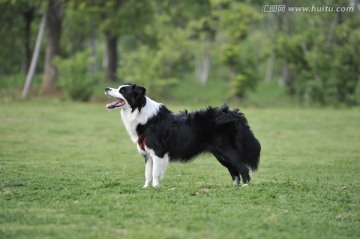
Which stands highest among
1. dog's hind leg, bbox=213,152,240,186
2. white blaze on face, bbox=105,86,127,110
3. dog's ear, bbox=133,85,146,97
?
dog's ear, bbox=133,85,146,97

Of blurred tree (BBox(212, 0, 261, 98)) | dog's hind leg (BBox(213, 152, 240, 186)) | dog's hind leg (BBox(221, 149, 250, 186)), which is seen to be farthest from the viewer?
blurred tree (BBox(212, 0, 261, 98))

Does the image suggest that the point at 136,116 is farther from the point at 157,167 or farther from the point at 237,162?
the point at 237,162

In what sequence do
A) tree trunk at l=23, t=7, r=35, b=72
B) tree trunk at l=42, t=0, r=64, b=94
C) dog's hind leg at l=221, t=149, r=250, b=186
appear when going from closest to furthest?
1. dog's hind leg at l=221, t=149, r=250, b=186
2. tree trunk at l=42, t=0, r=64, b=94
3. tree trunk at l=23, t=7, r=35, b=72

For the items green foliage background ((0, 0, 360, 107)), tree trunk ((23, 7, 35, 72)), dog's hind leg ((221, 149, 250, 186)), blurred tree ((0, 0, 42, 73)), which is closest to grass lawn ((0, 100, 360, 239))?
dog's hind leg ((221, 149, 250, 186))

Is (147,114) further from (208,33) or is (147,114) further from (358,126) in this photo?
(208,33)

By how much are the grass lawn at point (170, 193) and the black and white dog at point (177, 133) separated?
55cm

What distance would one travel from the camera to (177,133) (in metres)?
9.94

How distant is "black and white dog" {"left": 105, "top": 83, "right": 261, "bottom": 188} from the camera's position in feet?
32.3

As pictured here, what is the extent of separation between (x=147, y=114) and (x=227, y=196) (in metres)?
2.18

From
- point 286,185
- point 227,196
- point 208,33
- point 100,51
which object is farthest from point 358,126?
point 100,51

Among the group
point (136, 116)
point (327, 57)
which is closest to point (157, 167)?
point (136, 116)

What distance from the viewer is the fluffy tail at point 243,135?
32.9ft

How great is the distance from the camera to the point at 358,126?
23031 millimetres

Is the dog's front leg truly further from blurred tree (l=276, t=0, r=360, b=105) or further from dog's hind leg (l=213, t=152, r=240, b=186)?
blurred tree (l=276, t=0, r=360, b=105)
